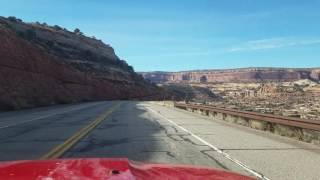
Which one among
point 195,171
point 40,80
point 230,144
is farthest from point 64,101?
point 195,171

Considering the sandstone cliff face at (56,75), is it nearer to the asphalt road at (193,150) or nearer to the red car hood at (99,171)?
the asphalt road at (193,150)

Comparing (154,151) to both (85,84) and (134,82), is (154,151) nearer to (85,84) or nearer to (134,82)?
(85,84)

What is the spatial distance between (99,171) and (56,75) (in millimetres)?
81049

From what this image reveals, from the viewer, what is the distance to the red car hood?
3.71 m

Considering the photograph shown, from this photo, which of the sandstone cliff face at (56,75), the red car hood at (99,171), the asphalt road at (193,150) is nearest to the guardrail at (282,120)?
the asphalt road at (193,150)

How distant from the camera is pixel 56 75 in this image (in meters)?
83.7

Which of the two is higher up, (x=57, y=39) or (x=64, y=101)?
(x=57, y=39)

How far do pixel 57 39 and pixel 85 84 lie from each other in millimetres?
37822

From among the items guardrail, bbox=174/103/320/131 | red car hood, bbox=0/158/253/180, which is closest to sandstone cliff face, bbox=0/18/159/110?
guardrail, bbox=174/103/320/131

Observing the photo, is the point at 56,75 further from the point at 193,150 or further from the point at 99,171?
the point at 99,171

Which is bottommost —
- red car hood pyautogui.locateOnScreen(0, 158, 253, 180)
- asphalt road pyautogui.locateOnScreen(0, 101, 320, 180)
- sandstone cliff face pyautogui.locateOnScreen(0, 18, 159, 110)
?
asphalt road pyautogui.locateOnScreen(0, 101, 320, 180)

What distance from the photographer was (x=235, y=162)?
1277cm

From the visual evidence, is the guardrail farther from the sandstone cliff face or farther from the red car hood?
the sandstone cliff face

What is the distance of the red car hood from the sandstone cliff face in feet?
148
